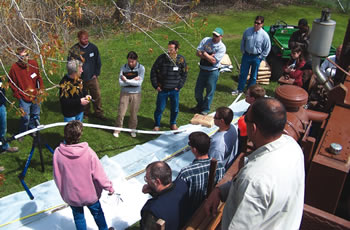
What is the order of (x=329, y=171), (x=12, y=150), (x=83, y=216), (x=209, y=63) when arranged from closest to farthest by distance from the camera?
(x=329, y=171)
(x=83, y=216)
(x=12, y=150)
(x=209, y=63)

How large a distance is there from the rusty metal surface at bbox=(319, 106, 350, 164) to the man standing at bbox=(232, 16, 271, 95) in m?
4.87

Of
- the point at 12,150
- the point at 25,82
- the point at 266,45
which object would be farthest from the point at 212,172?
the point at 266,45

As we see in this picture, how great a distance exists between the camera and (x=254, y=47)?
8211mm

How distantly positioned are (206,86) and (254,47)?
1.70m

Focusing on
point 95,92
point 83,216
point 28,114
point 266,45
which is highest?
point 266,45

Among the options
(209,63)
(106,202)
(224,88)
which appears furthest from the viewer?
(224,88)

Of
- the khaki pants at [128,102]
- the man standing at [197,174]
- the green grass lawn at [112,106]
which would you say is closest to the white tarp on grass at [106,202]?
the green grass lawn at [112,106]

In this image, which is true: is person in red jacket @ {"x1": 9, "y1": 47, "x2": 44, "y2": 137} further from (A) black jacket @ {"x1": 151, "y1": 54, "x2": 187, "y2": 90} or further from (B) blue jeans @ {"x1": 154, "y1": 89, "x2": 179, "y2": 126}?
(B) blue jeans @ {"x1": 154, "y1": 89, "x2": 179, "y2": 126}

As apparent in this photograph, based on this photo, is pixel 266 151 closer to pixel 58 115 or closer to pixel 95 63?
pixel 95 63

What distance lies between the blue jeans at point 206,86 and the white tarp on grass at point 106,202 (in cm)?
188

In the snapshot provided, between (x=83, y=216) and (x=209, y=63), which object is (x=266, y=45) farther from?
(x=83, y=216)

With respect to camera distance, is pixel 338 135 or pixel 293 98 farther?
pixel 293 98

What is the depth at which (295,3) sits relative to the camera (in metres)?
19.5

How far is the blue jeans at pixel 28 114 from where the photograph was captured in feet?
19.6
